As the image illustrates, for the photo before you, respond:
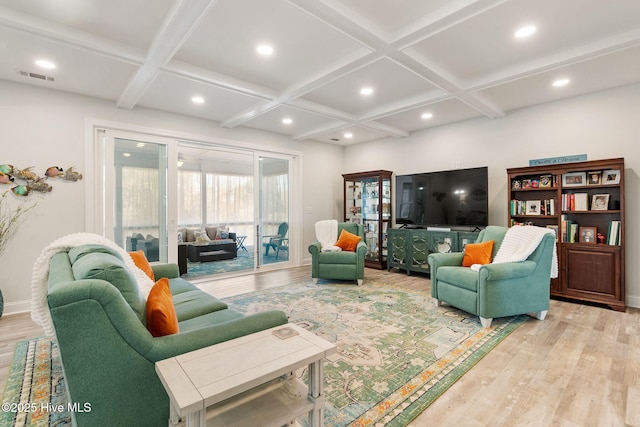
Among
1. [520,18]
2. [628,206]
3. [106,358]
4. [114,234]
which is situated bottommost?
[106,358]

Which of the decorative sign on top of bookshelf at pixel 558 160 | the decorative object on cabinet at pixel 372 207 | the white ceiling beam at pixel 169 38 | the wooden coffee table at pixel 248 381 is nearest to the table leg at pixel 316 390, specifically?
the wooden coffee table at pixel 248 381

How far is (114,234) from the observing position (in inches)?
168

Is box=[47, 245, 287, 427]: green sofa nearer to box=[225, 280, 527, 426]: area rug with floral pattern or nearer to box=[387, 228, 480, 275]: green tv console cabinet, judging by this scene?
box=[225, 280, 527, 426]: area rug with floral pattern

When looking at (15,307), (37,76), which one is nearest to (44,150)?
(37,76)

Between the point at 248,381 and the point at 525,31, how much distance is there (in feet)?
11.1

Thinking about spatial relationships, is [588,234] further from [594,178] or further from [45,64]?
[45,64]

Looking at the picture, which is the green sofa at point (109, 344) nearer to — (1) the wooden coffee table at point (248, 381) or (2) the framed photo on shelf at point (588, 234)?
(1) the wooden coffee table at point (248, 381)

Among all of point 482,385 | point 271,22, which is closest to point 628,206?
point 482,385

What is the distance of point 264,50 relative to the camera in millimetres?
2982

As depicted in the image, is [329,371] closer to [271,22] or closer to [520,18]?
[271,22]

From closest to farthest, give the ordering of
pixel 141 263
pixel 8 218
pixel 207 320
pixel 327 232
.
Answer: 1. pixel 207 320
2. pixel 141 263
3. pixel 8 218
4. pixel 327 232

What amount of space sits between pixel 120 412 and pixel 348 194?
582cm

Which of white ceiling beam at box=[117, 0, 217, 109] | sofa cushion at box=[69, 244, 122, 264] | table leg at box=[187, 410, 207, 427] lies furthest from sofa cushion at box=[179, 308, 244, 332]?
white ceiling beam at box=[117, 0, 217, 109]

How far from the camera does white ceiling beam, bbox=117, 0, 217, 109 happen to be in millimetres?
2252
